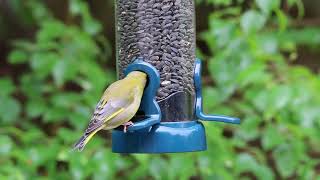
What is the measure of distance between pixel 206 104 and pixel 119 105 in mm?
1380

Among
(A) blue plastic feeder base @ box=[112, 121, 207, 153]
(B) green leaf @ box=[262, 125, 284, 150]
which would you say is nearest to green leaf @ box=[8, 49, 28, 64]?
(B) green leaf @ box=[262, 125, 284, 150]

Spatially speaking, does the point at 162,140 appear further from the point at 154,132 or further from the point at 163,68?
the point at 163,68

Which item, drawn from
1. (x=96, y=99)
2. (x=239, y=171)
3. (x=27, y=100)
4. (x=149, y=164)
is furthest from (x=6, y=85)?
(x=239, y=171)

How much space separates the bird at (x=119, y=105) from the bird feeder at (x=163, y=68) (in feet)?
0.26

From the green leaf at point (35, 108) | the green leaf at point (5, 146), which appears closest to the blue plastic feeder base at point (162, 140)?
the green leaf at point (5, 146)

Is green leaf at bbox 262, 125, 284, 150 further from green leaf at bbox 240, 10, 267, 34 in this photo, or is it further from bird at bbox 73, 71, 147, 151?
bird at bbox 73, 71, 147, 151

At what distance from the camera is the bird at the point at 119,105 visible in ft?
11.1

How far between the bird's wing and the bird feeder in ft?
0.40

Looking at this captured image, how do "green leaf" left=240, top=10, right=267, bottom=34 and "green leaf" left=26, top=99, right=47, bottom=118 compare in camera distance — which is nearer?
"green leaf" left=240, top=10, right=267, bottom=34

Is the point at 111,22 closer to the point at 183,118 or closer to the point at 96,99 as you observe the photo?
the point at 96,99

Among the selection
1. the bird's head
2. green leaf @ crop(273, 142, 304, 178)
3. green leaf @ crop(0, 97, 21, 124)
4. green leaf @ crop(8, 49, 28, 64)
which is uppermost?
the bird's head

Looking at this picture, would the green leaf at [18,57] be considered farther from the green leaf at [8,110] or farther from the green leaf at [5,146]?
the green leaf at [5,146]

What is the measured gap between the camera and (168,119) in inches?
141

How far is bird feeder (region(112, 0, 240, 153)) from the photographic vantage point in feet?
11.5
